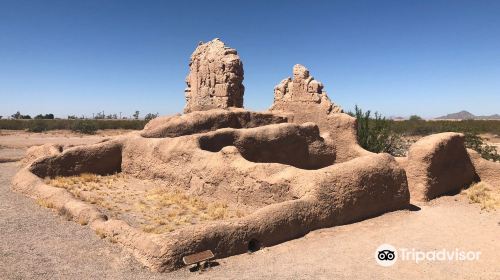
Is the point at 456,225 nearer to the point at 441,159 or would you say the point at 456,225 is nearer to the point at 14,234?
the point at 441,159

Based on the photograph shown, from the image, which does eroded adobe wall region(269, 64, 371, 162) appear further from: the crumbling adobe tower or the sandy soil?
the sandy soil

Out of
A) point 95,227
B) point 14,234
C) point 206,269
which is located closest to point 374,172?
point 206,269

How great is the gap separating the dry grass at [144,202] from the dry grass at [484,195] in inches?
297

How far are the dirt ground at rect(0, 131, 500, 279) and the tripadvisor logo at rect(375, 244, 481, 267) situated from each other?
0.12 meters

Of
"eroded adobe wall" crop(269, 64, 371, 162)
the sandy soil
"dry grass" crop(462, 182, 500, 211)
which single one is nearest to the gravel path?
"dry grass" crop(462, 182, 500, 211)

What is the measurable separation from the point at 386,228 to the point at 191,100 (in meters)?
12.1

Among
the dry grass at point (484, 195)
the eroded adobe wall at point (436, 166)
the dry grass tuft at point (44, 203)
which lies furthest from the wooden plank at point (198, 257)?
the dry grass at point (484, 195)

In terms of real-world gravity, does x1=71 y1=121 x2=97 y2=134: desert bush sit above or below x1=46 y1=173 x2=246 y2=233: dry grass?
above

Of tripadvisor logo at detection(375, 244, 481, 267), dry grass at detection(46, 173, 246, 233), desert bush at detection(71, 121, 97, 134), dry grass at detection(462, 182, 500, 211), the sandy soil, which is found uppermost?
desert bush at detection(71, 121, 97, 134)

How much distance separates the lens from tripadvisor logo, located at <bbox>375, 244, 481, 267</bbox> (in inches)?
310

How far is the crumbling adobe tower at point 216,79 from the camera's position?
1798cm

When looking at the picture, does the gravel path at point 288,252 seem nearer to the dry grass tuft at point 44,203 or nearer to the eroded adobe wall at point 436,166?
the dry grass tuft at point 44,203

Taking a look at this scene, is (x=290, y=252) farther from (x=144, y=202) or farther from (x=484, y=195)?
(x=484, y=195)

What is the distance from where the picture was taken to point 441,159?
13.1 meters
